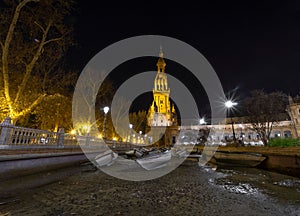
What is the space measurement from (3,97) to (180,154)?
20.9 m

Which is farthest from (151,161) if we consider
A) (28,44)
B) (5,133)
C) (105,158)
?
(28,44)

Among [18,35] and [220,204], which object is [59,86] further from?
[220,204]

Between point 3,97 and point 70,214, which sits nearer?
point 70,214

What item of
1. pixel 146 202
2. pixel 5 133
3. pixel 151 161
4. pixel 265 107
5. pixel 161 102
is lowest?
pixel 146 202

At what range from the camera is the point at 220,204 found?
4227 mm

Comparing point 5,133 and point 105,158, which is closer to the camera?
point 5,133

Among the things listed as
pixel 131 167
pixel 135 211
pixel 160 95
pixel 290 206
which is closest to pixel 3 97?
pixel 131 167

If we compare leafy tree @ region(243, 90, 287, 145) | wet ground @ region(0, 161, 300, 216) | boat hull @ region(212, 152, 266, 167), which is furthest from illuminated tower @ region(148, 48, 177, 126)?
wet ground @ region(0, 161, 300, 216)

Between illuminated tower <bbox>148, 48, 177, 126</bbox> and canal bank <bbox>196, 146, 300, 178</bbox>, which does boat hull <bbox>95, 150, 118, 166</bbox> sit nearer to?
canal bank <bbox>196, 146, 300, 178</bbox>

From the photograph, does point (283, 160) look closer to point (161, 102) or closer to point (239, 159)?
point (239, 159)

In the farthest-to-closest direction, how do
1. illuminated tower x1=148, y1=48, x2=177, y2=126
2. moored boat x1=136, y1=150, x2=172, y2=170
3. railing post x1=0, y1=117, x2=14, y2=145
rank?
illuminated tower x1=148, y1=48, x2=177, y2=126 → moored boat x1=136, y1=150, x2=172, y2=170 → railing post x1=0, y1=117, x2=14, y2=145

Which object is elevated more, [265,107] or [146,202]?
[265,107]

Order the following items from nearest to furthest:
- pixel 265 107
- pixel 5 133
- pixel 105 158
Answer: pixel 5 133, pixel 105 158, pixel 265 107

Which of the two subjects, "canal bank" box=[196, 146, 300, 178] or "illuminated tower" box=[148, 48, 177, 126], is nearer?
"canal bank" box=[196, 146, 300, 178]
